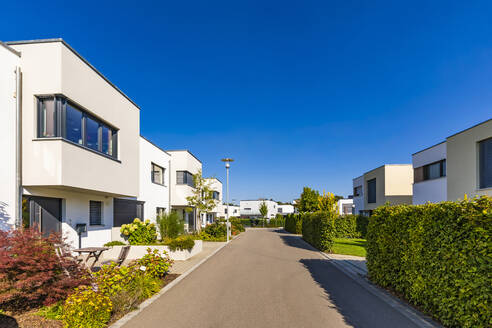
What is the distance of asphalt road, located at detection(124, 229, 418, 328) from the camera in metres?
4.95

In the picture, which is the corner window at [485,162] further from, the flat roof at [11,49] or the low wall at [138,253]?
the flat roof at [11,49]

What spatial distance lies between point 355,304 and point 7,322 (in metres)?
6.45

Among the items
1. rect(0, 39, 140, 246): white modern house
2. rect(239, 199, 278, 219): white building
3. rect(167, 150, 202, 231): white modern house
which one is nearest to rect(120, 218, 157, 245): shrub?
rect(0, 39, 140, 246): white modern house

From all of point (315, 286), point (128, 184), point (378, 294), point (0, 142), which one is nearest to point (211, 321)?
point (315, 286)

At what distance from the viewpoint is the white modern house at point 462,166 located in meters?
13.4

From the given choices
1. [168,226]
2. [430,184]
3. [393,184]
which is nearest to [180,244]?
[168,226]

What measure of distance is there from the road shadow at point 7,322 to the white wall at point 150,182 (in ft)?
36.2

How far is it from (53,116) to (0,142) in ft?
4.64

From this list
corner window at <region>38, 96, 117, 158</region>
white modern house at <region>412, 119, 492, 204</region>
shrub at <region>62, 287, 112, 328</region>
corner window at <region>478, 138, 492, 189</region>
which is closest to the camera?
shrub at <region>62, 287, 112, 328</region>

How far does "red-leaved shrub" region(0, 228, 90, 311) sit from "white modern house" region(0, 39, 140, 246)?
2.26 metres

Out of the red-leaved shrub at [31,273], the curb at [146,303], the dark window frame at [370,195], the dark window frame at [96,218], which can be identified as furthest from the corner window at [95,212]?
the dark window frame at [370,195]

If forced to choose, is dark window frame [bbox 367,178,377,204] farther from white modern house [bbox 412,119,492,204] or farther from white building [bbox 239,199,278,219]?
white building [bbox 239,199,278,219]

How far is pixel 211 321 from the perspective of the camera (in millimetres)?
4973

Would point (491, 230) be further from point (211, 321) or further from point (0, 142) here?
point (0, 142)
